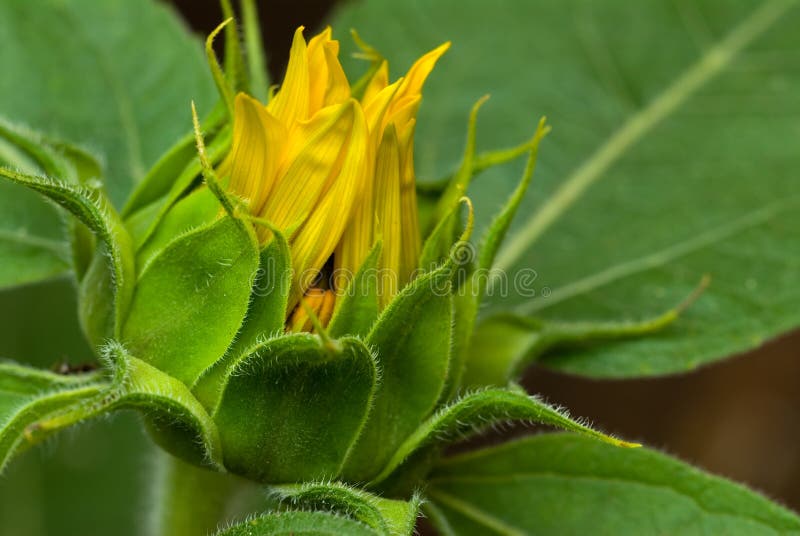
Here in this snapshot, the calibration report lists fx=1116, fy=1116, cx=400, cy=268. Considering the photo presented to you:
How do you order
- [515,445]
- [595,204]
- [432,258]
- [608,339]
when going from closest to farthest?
[432,258], [515,445], [608,339], [595,204]

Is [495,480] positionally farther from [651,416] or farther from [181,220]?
[651,416]

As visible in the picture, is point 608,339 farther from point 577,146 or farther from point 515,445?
point 577,146

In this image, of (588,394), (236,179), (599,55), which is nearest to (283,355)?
(236,179)

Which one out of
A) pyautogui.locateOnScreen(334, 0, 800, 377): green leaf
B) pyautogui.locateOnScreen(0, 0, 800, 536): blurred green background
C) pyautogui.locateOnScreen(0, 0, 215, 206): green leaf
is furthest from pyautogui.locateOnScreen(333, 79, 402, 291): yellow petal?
pyautogui.locateOnScreen(0, 0, 800, 536): blurred green background

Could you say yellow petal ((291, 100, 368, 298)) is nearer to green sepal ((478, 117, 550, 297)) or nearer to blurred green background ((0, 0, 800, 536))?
green sepal ((478, 117, 550, 297))

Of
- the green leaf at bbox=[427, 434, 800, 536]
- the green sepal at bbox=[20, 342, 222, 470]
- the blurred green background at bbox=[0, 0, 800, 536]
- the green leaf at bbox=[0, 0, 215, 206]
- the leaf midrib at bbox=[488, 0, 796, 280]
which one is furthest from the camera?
the blurred green background at bbox=[0, 0, 800, 536]

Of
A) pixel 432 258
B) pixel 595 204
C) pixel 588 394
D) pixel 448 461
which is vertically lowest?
pixel 588 394

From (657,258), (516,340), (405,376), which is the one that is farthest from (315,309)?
(657,258)
